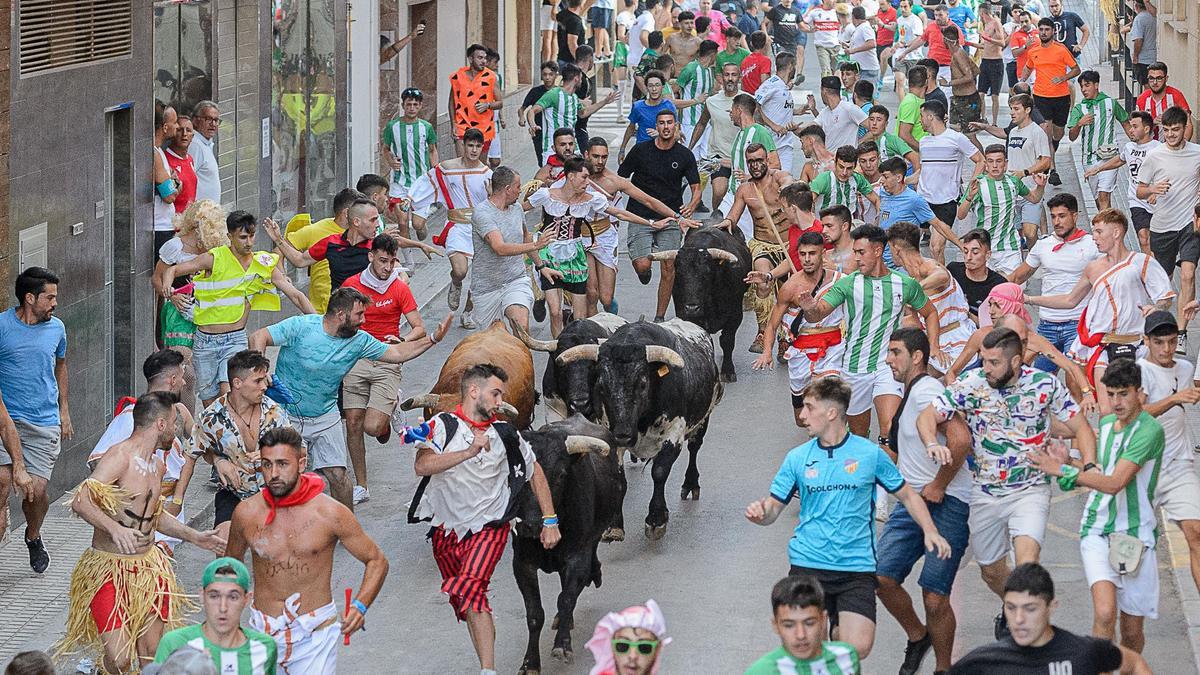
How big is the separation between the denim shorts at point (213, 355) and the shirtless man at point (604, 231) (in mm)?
4081

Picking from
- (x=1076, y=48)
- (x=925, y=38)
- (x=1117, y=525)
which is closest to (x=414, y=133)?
(x=1117, y=525)

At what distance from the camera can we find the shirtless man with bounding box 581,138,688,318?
1659 cm

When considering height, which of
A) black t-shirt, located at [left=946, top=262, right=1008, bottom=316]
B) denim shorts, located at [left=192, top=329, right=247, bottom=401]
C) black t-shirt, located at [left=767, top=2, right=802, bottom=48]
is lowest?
black t-shirt, located at [left=767, top=2, right=802, bottom=48]

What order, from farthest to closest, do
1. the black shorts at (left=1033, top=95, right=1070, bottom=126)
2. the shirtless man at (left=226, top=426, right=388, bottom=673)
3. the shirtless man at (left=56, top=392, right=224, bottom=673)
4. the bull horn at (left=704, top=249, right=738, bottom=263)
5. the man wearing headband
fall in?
1. the black shorts at (left=1033, top=95, right=1070, bottom=126)
2. the bull horn at (left=704, top=249, right=738, bottom=263)
3. the shirtless man at (left=56, top=392, right=224, bottom=673)
4. the shirtless man at (left=226, top=426, right=388, bottom=673)
5. the man wearing headband

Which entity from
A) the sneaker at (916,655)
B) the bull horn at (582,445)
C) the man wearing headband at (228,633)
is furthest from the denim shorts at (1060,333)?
the man wearing headband at (228,633)

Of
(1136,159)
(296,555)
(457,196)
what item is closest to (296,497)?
(296,555)

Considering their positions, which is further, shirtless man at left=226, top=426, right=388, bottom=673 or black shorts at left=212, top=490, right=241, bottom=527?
black shorts at left=212, top=490, right=241, bottom=527

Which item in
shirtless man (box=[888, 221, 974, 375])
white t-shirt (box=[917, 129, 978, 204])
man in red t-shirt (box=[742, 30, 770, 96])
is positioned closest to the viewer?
shirtless man (box=[888, 221, 974, 375])

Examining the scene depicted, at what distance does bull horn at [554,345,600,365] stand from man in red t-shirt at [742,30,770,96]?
50.8 feet

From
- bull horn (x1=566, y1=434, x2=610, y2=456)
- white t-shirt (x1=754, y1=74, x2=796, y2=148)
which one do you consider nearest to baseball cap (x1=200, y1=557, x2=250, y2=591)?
bull horn (x1=566, y1=434, x2=610, y2=456)

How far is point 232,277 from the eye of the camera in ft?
43.4

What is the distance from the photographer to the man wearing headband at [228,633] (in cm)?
745

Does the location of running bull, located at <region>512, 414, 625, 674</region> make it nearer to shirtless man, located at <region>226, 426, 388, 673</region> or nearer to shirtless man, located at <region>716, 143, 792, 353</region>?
shirtless man, located at <region>226, 426, 388, 673</region>

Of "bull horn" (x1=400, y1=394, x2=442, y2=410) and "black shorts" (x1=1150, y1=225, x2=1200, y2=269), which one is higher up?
"bull horn" (x1=400, y1=394, x2=442, y2=410)
